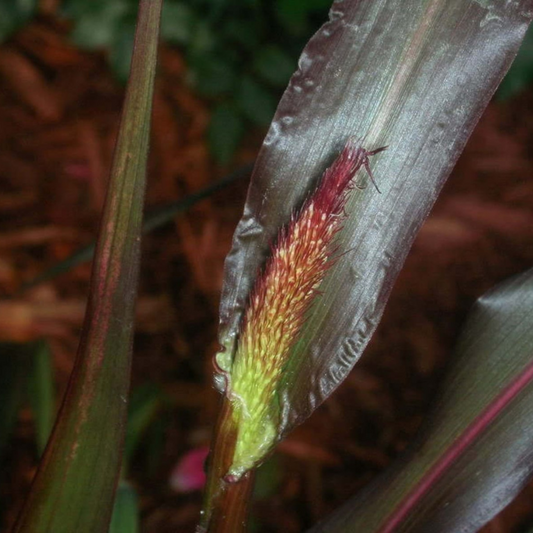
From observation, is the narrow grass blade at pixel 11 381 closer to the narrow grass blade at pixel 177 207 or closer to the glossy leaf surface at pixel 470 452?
the narrow grass blade at pixel 177 207

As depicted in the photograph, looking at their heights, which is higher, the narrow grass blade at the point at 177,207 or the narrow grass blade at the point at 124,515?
the narrow grass blade at the point at 177,207

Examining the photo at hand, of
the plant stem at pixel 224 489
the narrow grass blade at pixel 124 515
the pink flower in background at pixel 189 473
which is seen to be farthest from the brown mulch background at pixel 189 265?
the plant stem at pixel 224 489

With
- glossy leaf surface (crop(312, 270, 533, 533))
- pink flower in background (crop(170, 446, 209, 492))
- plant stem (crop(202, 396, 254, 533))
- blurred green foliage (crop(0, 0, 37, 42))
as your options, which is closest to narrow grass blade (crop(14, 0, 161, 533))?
plant stem (crop(202, 396, 254, 533))

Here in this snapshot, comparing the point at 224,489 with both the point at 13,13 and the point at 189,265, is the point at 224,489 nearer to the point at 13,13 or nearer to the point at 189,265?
the point at 189,265

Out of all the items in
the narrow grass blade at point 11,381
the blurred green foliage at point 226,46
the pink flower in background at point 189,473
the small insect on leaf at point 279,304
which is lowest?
the small insect on leaf at point 279,304

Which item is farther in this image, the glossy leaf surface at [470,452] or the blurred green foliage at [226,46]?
the blurred green foliage at [226,46]

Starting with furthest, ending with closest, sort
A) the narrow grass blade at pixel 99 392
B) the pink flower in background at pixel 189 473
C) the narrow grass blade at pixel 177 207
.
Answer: the pink flower in background at pixel 189 473
the narrow grass blade at pixel 177 207
the narrow grass blade at pixel 99 392

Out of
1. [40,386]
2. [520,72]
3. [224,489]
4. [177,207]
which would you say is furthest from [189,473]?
[520,72]

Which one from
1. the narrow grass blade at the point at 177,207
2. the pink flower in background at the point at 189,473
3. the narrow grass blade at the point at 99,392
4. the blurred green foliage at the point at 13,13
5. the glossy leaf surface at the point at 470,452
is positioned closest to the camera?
the narrow grass blade at the point at 99,392
